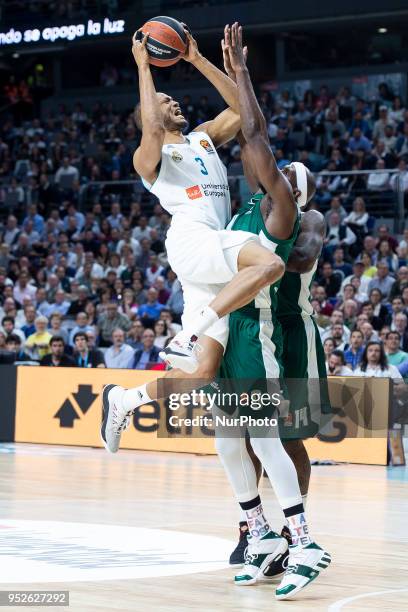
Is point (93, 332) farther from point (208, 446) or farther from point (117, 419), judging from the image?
point (117, 419)

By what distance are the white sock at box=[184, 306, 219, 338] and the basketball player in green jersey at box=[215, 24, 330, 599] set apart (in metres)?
0.29

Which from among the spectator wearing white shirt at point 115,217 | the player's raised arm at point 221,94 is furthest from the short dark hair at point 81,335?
the player's raised arm at point 221,94

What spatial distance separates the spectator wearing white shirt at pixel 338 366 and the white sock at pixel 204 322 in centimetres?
756

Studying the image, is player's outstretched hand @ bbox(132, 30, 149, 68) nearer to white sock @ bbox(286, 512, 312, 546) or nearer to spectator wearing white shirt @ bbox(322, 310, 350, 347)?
white sock @ bbox(286, 512, 312, 546)

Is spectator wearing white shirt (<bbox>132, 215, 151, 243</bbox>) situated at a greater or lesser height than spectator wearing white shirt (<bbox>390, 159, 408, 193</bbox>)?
lesser

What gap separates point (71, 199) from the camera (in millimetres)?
23516

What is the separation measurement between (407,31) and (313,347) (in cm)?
2008

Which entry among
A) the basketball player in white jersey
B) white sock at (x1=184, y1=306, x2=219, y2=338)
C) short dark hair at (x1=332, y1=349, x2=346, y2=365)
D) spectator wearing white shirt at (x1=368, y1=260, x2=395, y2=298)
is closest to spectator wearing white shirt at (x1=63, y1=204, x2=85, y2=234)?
spectator wearing white shirt at (x1=368, y1=260, x2=395, y2=298)

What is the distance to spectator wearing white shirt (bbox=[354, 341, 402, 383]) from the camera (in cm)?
1310

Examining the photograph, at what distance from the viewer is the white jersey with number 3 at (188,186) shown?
20.7ft

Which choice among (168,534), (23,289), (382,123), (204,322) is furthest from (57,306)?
(204,322)

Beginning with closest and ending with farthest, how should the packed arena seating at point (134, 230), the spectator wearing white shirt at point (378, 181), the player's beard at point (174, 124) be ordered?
the player's beard at point (174, 124) < the packed arena seating at point (134, 230) < the spectator wearing white shirt at point (378, 181)

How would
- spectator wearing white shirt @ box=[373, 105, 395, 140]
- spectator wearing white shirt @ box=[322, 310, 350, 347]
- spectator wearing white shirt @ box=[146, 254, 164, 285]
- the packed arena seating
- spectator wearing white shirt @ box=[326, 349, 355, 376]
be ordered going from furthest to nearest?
spectator wearing white shirt @ box=[373, 105, 395, 140]
spectator wearing white shirt @ box=[146, 254, 164, 285]
the packed arena seating
spectator wearing white shirt @ box=[322, 310, 350, 347]
spectator wearing white shirt @ box=[326, 349, 355, 376]

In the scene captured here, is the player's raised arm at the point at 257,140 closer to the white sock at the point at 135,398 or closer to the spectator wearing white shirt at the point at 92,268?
the white sock at the point at 135,398
